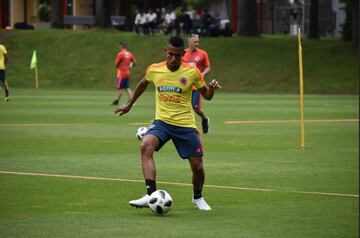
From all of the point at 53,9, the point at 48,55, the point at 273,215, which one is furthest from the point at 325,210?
the point at 53,9

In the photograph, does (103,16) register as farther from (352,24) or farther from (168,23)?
(352,24)

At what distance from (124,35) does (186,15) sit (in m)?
4.11

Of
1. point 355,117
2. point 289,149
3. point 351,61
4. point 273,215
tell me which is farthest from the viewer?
point 351,61

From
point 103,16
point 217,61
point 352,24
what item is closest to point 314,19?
point 352,24

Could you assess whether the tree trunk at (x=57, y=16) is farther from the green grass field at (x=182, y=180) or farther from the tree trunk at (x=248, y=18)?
the green grass field at (x=182, y=180)

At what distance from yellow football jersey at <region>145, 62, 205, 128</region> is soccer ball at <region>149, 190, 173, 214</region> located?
1.03 metres

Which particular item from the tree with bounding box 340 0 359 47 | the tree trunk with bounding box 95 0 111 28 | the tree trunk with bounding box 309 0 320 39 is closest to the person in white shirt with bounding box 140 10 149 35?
the tree trunk with bounding box 95 0 111 28

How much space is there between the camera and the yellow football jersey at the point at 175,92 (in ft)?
42.1

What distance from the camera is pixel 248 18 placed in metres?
62.2

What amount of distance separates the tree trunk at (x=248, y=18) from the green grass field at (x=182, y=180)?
104 ft

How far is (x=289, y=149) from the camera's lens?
20969mm

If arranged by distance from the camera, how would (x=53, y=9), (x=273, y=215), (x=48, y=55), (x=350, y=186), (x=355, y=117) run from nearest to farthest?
1. (x=273, y=215)
2. (x=350, y=186)
3. (x=355, y=117)
4. (x=48, y=55)
5. (x=53, y=9)

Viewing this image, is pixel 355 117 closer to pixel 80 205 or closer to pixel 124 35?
pixel 80 205

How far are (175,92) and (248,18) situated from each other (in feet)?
164
